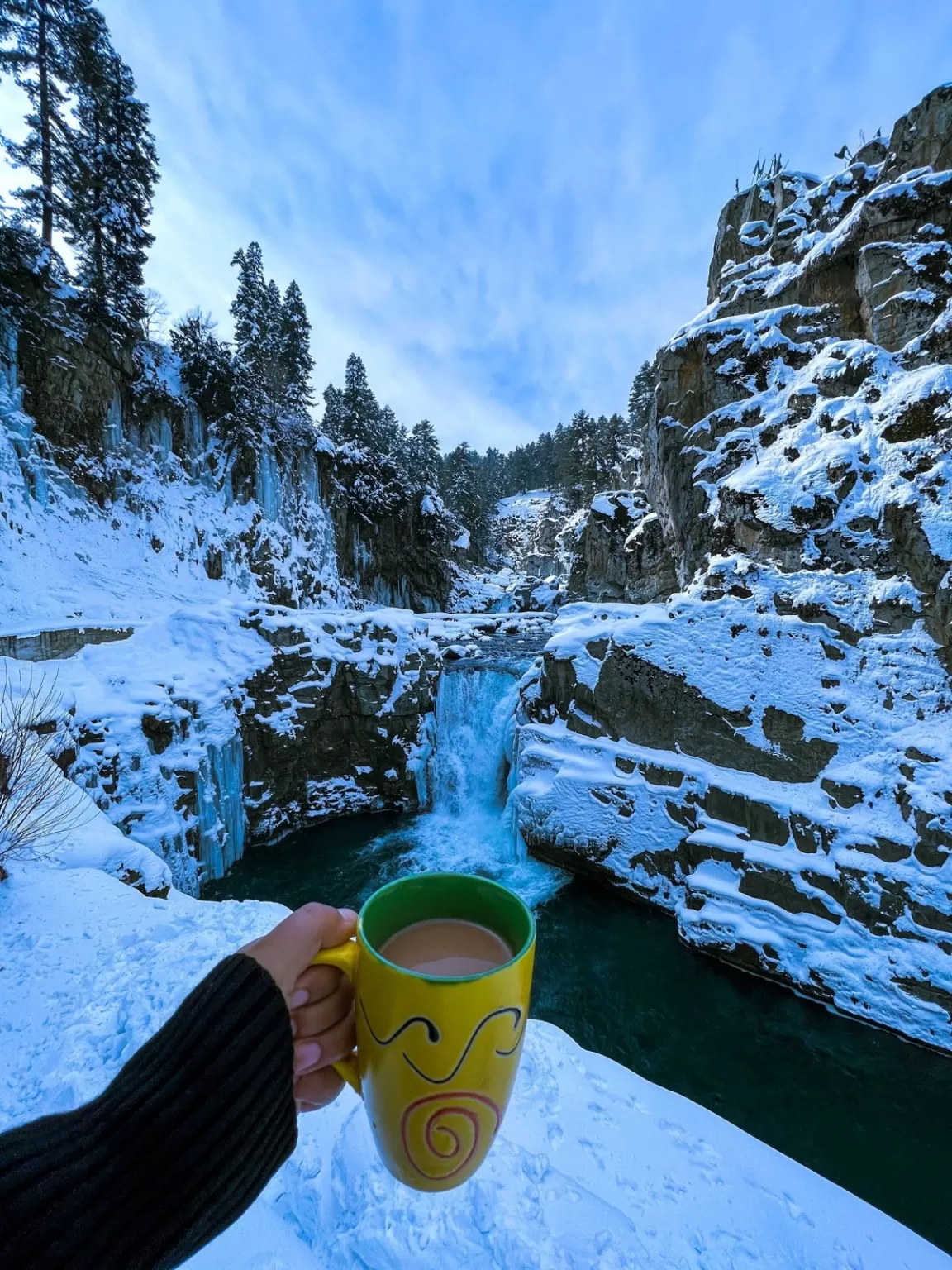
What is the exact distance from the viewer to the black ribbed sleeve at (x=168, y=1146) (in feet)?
2.27

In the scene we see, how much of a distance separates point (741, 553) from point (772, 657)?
2438 mm

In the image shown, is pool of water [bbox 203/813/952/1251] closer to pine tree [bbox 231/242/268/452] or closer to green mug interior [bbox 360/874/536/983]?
A: green mug interior [bbox 360/874/536/983]

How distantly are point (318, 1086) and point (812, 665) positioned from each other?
9.20m

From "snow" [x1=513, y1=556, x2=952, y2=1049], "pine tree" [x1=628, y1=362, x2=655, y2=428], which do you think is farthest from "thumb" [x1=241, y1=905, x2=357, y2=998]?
"pine tree" [x1=628, y1=362, x2=655, y2=428]

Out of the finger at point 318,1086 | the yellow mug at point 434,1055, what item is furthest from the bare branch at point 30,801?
the yellow mug at point 434,1055

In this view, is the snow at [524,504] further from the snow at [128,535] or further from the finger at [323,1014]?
the finger at [323,1014]

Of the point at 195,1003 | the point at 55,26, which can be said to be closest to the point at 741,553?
the point at 195,1003

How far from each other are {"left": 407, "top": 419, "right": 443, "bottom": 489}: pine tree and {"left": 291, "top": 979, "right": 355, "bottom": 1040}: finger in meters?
30.9

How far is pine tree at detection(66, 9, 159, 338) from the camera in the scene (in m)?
16.2

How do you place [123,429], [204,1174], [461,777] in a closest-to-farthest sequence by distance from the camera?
[204,1174] < [461,777] < [123,429]

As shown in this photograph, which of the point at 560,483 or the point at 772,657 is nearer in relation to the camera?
the point at 772,657

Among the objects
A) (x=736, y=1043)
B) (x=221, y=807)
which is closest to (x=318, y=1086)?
(x=736, y=1043)

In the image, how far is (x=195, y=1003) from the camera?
88 cm

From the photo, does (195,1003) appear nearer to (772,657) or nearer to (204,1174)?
(204,1174)
